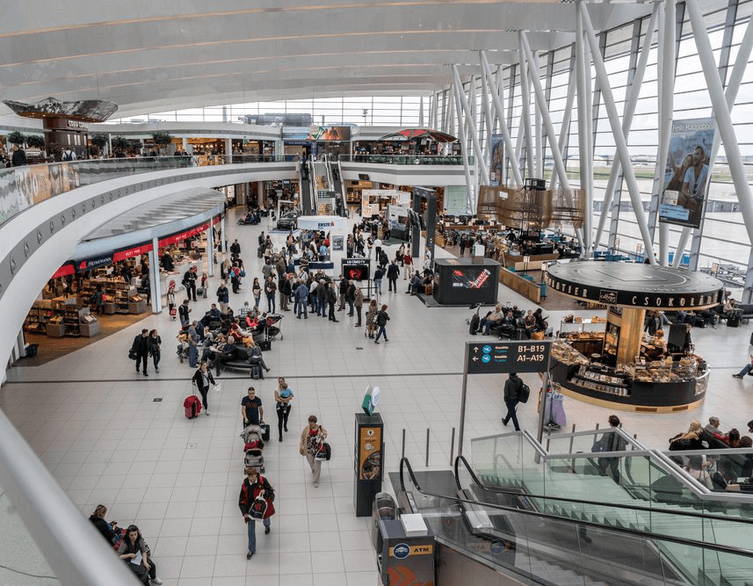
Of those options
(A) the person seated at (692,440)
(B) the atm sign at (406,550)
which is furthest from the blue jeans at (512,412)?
(B) the atm sign at (406,550)

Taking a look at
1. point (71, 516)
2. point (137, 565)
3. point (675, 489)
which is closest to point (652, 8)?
point (675, 489)

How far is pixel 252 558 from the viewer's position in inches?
326

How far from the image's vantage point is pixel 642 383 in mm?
13797

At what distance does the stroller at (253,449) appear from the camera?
9805 millimetres

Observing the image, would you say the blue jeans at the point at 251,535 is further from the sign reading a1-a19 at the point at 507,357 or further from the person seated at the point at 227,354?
the person seated at the point at 227,354

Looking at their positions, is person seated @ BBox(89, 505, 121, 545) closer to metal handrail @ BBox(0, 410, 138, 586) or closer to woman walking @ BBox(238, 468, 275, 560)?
woman walking @ BBox(238, 468, 275, 560)

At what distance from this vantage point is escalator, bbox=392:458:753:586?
476cm

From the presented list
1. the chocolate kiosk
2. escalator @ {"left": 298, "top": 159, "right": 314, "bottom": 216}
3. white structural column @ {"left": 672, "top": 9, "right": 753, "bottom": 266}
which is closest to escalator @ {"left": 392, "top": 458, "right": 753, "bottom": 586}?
the chocolate kiosk

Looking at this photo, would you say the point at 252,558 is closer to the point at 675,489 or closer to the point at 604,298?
the point at 675,489

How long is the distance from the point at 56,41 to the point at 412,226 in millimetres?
18354

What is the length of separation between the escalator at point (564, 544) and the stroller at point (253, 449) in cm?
226

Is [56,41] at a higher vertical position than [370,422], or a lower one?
higher

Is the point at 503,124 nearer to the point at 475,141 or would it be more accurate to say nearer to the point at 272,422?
the point at 475,141

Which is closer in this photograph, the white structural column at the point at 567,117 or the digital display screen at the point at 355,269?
the digital display screen at the point at 355,269
